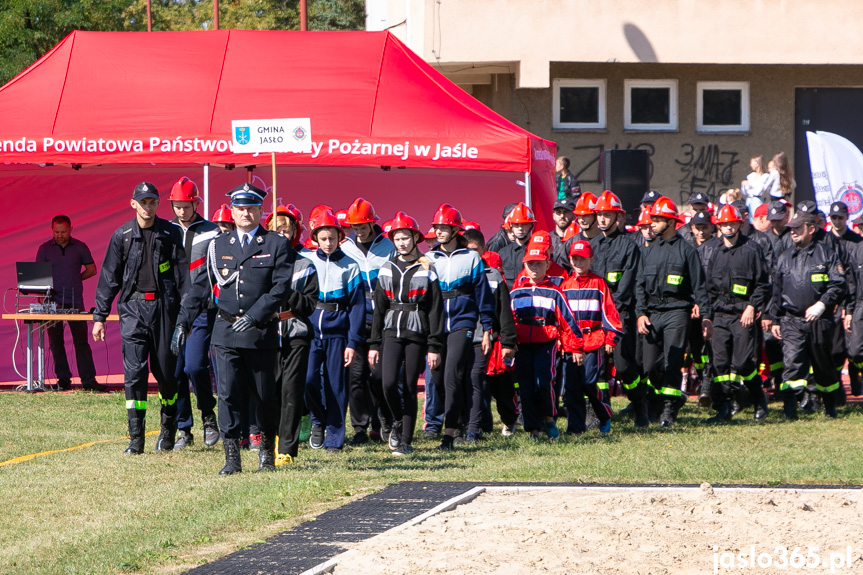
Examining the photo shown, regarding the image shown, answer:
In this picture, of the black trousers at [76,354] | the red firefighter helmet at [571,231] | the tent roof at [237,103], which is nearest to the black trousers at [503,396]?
the red firefighter helmet at [571,231]

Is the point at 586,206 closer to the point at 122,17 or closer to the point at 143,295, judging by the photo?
the point at 143,295

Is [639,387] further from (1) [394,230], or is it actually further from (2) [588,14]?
(2) [588,14]

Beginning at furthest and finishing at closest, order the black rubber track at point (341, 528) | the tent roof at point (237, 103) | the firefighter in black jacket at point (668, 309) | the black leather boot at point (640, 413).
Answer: the tent roof at point (237, 103), the black leather boot at point (640, 413), the firefighter in black jacket at point (668, 309), the black rubber track at point (341, 528)

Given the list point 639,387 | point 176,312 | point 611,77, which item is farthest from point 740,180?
point 176,312

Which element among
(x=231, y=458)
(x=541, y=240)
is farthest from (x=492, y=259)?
(x=231, y=458)

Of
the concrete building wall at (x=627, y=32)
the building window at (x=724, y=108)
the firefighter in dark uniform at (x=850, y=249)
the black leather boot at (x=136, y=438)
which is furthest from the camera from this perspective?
the building window at (x=724, y=108)

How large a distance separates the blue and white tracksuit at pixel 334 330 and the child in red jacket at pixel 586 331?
200cm

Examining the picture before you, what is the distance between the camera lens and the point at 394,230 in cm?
1033

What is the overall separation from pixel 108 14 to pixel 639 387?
2687 centimetres

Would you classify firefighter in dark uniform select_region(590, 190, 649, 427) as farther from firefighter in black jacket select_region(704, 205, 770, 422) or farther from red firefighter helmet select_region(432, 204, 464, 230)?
red firefighter helmet select_region(432, 204, 464, 230)

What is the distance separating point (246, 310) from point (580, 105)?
16295mm

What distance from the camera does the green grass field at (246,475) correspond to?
685 centimetres

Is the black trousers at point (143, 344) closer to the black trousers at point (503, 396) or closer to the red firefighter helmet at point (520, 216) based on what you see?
the black trousers at point (503, 396)

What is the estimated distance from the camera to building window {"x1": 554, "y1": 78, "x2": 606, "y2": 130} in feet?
79.3
